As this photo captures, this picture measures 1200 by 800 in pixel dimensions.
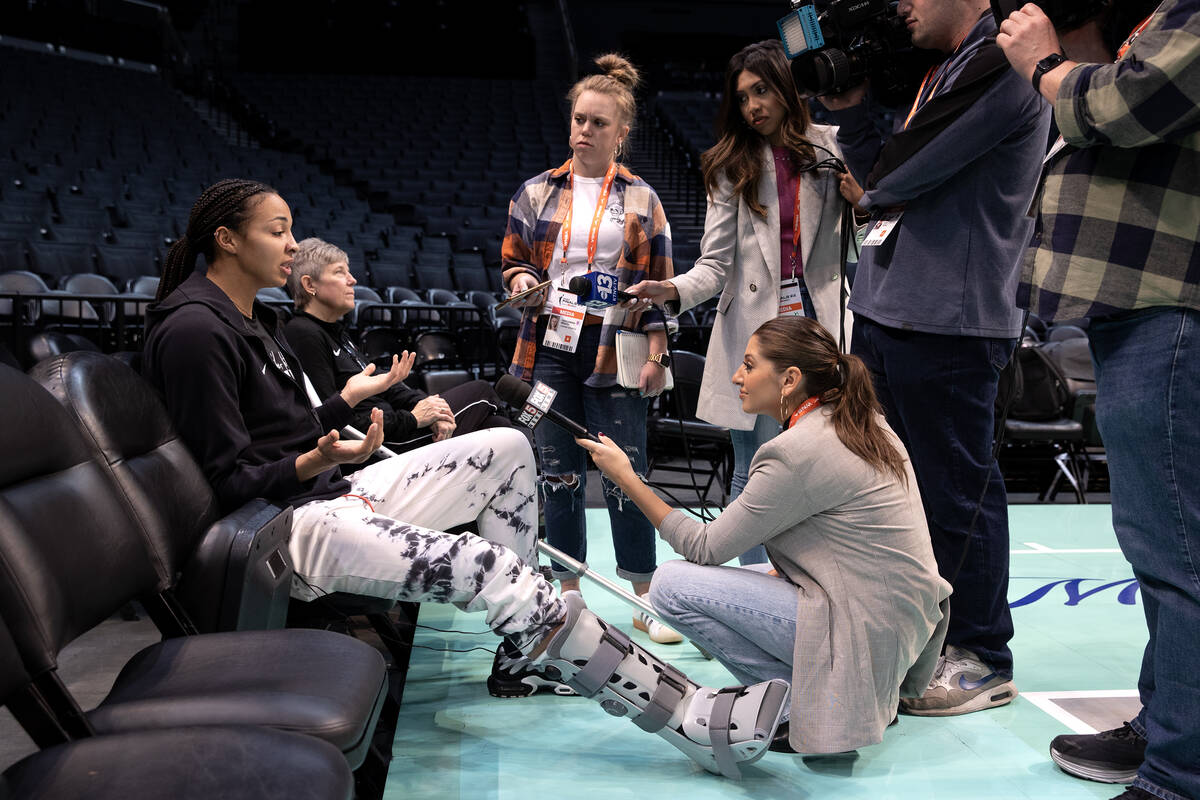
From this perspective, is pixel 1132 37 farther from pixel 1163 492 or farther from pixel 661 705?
pixel 661 705

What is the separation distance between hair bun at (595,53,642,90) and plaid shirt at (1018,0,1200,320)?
1.27 meters

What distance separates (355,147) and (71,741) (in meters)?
13.0

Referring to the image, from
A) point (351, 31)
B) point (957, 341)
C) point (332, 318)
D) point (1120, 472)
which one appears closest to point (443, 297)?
point (332, 318)

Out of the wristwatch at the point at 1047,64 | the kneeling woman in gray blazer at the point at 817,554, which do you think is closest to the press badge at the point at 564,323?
the kneeling woman in gray blazer at the point at 817,554

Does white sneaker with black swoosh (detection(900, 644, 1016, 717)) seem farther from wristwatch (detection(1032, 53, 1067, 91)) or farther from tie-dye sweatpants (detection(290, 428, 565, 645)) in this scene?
wristwatch (detection(1032, 53, 1067, 91))

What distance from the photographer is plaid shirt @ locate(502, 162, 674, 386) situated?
252 cm

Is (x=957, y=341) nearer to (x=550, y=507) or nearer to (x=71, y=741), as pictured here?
(x=550, y=507)

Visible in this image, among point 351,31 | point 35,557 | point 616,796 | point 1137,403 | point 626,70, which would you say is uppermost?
point 351,31

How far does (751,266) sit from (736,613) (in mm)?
1005

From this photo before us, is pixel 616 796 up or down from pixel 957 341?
down

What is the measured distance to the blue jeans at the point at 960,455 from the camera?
6.43 ft

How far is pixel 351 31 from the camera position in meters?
17.1

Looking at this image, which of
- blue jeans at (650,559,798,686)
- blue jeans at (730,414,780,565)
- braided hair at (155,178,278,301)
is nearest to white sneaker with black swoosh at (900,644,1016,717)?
blue jeans at (650,559,798,686)

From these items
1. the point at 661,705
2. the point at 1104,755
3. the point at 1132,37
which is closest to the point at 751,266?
the point at 1132,37
